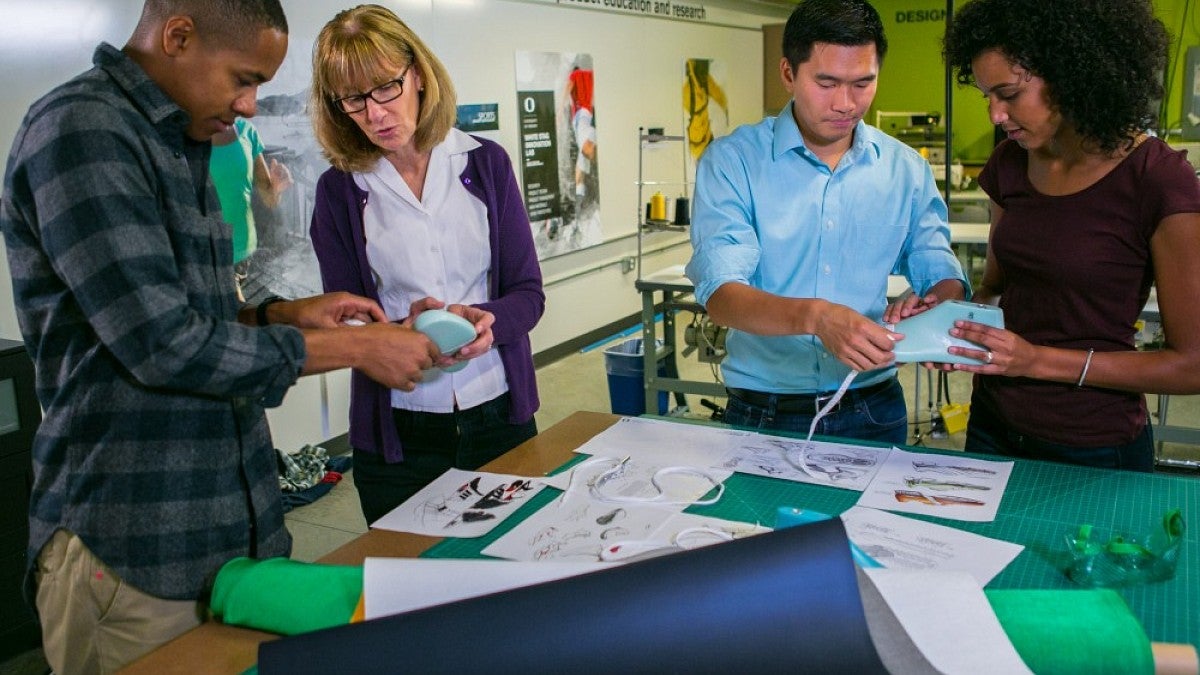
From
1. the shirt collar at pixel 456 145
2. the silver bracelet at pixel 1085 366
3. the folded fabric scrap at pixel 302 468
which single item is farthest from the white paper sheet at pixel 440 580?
the folded fabric scrap at pixel 302 468

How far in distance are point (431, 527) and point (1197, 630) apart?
104cm

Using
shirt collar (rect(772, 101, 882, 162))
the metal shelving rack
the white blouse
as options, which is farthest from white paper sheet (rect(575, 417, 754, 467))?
the metal shelving rack

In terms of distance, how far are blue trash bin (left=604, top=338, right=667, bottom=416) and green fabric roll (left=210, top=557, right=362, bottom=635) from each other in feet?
11.1

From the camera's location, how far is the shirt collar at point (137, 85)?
4.16ft

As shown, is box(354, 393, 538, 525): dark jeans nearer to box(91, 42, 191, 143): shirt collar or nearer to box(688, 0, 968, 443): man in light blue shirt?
box(688, 0, 968, 443): man in light blue shirt

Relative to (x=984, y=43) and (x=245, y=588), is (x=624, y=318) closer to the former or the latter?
(x=984, y=43)

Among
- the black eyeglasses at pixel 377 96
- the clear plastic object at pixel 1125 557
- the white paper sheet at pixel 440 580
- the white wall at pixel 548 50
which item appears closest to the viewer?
the white paper sheet at pixel 440 580

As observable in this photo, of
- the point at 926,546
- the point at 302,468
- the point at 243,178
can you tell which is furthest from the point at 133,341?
the point at 302,468

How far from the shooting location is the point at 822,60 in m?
1.81

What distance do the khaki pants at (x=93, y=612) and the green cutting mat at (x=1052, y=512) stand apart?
369 millimetres

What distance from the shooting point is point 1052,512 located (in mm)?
1479

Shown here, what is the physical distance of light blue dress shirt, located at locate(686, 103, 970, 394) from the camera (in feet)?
6.36

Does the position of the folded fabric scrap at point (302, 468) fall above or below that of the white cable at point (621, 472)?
below

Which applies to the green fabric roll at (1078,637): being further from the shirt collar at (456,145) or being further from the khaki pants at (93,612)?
the shirt collar at (456,145)
